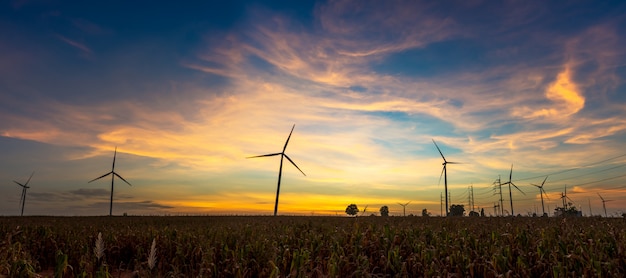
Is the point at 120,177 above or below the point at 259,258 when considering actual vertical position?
above

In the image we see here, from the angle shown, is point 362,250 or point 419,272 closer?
point 419,272

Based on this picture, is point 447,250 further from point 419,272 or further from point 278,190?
point 278,190

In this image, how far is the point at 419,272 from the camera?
31.9 ft

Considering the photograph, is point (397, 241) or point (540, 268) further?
point (397, 241)

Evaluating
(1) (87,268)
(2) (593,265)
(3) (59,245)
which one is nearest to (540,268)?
(2) (593,265)

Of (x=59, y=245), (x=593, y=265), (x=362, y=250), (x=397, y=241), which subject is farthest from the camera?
(x=59, y=245)

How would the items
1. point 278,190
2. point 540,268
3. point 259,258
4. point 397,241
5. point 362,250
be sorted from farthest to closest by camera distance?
point 278,190
point 397,241
point 362,250
point 259,258
point 540,268

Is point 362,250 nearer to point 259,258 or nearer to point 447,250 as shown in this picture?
point 447,250

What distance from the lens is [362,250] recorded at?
11.9 meters

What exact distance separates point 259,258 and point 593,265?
7.93 m

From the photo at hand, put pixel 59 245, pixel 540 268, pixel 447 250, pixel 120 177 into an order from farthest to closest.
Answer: pixel 120 177 < pixel 59 245 < pixel 447 250 < pixel 540 268

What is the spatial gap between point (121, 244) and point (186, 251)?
10.1ft

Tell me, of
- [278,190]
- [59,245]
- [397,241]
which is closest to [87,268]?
[59,245]

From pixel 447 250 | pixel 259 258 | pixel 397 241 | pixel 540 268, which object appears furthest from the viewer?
pixel 397 241
